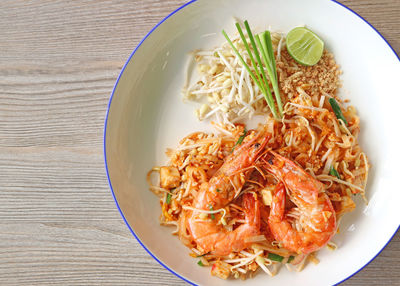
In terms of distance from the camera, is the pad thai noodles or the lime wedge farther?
the lime wedge

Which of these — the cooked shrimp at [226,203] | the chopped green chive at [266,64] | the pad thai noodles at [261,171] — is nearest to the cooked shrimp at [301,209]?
the pad thai noodles at [261,171]

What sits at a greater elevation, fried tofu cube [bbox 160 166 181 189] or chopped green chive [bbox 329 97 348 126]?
chopped green chive [bbox 329 97 348 126]

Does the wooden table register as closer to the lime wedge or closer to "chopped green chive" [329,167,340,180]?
the lime wedge

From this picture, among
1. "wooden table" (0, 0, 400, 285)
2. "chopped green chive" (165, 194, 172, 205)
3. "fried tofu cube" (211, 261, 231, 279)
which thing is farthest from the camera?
"wooden table" (0, 0, 400, 285)

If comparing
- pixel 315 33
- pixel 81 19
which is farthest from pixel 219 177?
pixel 81 19

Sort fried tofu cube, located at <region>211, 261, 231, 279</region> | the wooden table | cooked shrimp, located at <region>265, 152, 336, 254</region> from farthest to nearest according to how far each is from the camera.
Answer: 1. the wooden table
2. fried tofu cube, located at <region>211, 261, 231, 279</region>
3. cooked shrimp, located at <region>265, 152, 336, 254</region>

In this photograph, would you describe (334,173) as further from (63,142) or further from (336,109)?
(63,142)

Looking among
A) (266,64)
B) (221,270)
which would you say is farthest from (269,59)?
(221,270)

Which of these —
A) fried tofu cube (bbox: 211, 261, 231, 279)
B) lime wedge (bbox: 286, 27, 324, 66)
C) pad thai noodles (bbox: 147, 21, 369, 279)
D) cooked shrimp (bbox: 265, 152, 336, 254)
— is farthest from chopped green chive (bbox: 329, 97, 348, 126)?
fried tofu cube (bbox: 211, 261, 231, 279)
